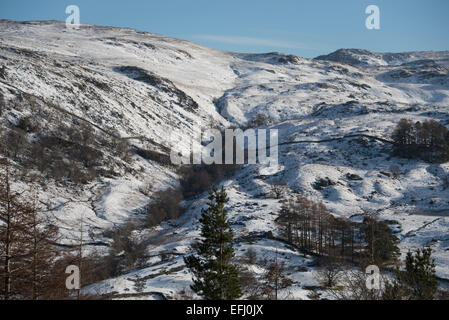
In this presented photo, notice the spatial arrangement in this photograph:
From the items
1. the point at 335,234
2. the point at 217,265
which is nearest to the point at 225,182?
the point at 335,234

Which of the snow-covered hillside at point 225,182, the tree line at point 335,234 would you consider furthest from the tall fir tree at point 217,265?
the tree line at point 335,234

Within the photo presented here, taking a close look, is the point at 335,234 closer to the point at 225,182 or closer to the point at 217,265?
the point at 225,182

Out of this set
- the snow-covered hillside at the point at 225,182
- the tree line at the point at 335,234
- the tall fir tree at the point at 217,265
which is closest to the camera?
the tall fir tree at the point at 217,265

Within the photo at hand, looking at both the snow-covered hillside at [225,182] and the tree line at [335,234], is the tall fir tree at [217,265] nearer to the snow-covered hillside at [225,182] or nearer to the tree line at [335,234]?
the snow-covered hillside at [225,182]

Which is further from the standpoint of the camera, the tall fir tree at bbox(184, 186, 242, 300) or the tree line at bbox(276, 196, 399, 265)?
the tree line at bbox(276, 196, 399, 265)

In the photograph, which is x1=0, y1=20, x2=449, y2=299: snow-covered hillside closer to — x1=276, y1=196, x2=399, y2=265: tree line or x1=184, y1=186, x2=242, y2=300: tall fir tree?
A: x1=276, y1=196, x2=399, y2=265: tree line

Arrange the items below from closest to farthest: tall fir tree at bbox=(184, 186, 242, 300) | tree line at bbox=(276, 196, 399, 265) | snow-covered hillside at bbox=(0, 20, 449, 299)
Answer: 1. tall fir tree at bbox=(184, 186, 242, 300)
2. tree line at bbox=(276, 196, 399, 265)
3. snow-covered hillside at bbox=(0, 20, 449, 299)

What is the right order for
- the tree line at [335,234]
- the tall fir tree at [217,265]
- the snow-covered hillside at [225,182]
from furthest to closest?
1. the snow-covered hillside at [225,182]
2. the tree line at [335,234]
3. the tall fir tree at [217,265]

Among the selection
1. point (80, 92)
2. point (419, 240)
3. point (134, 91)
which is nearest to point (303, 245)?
point (419, 240)

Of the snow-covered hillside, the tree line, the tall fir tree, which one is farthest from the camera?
the snow-covered hillside

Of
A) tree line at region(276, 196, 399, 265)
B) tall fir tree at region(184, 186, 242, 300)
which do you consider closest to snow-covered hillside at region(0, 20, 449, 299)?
tree line at region(276, 196, 399, 265)

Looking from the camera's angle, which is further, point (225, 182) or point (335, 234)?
point (225, 182)

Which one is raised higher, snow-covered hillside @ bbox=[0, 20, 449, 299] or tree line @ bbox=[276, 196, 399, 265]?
snow-covered hillside @ bbox=[0, 20, 449, 299]
